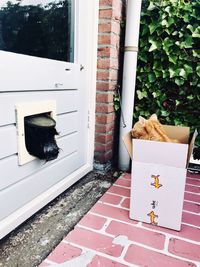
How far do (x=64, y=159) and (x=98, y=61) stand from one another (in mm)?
792

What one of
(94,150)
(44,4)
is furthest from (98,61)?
(94,150)

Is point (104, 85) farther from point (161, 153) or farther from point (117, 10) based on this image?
point (161, 153)

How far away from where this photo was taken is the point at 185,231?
1333mm

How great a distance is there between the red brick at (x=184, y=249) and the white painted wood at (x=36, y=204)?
2.46 ft

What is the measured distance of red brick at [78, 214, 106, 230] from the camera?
136cm

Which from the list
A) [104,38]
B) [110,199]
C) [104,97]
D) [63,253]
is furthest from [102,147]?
[63,253]

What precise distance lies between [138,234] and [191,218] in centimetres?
37

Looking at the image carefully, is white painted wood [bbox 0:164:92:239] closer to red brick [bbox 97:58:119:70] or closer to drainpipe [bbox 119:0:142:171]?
A: drainpipe [bbox 119:0:142:171]

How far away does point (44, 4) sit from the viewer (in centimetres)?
144

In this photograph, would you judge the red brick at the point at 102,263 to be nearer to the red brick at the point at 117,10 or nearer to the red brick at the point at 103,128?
the red brick at the point at 103,128

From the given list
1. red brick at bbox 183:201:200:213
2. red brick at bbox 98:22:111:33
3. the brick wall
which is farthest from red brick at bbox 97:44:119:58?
red brick at bbox 183:201:200:213

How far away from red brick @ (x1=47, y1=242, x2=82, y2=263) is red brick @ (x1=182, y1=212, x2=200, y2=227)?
2.14ft

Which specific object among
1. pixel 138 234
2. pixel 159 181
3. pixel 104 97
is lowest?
pixel 138 234

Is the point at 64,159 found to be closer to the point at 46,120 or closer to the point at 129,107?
the point at 46,120
